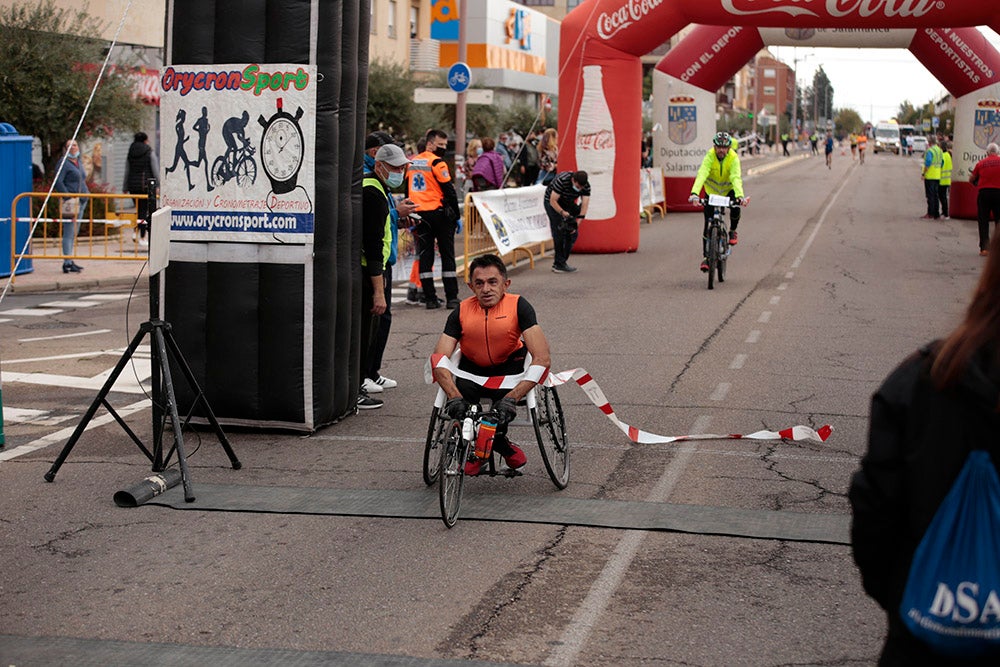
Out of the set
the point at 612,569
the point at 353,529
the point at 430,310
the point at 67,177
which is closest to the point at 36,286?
the point at 67,177

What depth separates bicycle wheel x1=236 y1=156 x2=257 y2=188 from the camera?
30.6ft

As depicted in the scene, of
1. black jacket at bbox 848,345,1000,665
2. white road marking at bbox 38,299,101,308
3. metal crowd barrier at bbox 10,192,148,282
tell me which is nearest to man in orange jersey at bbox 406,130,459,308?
white road marking at bbox 38,299,101,308

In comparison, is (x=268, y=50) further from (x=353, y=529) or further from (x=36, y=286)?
(x=36, y=286)

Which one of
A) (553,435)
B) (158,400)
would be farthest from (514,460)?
(158,400)

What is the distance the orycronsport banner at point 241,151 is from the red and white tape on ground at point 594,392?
1.76m

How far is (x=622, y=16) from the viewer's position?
22031 mm

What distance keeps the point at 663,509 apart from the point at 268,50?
418 centimetres

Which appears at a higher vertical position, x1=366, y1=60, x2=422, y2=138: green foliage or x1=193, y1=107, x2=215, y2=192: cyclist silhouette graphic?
x1=366, y1=60, x2=422, y2=138: green foliage

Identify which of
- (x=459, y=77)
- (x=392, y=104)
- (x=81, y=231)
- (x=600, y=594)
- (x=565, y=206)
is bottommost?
(x=600, y=594)

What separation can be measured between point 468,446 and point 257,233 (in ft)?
10.0

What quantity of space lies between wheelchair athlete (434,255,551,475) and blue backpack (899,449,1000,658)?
183 inches

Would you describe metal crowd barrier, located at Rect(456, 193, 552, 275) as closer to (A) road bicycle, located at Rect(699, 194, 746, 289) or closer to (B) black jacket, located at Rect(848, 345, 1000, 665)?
(A) road bicycle, located at Rect(699, 194, 746, 289)

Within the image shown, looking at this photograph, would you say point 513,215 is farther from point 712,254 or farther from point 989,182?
point 989,182

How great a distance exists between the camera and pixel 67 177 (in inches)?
839
